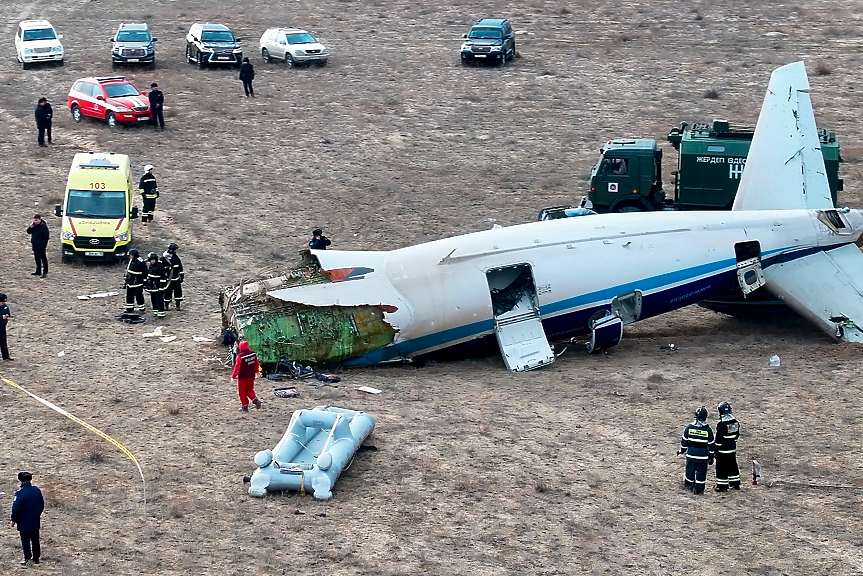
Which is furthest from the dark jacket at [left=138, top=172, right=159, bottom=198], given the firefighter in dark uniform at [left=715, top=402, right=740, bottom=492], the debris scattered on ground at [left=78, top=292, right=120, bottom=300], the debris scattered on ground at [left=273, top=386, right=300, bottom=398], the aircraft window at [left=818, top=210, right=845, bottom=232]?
the firefighter in dark uniform at [left=715, top=402, right=740, bottom=492]

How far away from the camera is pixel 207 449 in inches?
834

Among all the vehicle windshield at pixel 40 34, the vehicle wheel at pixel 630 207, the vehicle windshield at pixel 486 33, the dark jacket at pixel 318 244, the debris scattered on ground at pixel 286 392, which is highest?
the vehicle windshield at pixel 486 33

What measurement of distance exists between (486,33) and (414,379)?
29.1m

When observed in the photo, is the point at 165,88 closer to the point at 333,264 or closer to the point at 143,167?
the point at 143,167

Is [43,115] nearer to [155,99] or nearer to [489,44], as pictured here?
[155,99]

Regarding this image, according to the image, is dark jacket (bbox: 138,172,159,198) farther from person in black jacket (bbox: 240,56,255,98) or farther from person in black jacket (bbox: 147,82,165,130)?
person in black jacket (bbox: 240,56,255,98)

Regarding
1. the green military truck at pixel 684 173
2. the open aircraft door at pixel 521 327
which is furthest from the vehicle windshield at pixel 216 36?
the open aircraft door at pixel 521 327

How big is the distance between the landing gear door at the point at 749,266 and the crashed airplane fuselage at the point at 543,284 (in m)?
0.02

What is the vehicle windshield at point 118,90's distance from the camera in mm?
43844

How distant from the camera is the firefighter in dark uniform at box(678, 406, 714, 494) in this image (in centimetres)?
1948

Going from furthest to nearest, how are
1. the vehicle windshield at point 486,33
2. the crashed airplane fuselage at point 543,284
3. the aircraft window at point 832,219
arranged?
the vehicle windshield at point 486,33 < the aircraft window at point 832,219 < the crashed airplane fuselage at point 543,284

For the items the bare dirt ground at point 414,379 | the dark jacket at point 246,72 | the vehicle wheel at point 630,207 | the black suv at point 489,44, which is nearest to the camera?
the bare dirt ground at point 414,379

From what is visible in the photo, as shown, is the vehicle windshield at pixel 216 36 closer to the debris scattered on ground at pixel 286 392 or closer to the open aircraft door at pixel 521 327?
the open aircraft door at pixel 521 327

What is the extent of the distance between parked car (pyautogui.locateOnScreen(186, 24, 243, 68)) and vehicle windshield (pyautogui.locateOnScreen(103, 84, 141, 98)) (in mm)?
7010
